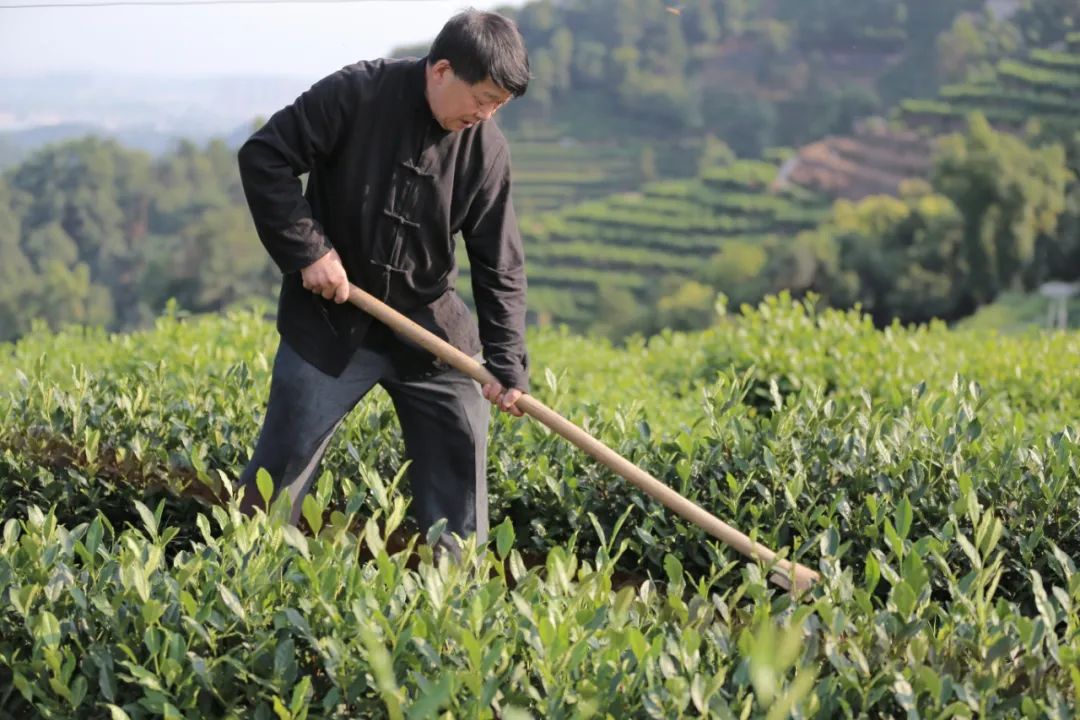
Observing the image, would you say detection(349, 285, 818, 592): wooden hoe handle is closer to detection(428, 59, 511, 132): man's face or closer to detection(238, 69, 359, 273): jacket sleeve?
detection(238, 69, 359, 273): jacket sleeve

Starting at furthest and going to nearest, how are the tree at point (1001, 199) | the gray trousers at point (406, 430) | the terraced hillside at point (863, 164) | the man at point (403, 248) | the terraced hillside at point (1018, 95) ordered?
1. the terraced hillside at point (863, 164)
2. the terraced hillside at point (1018, 95)
3. the tree at point (1001, 199)
4. the gray trousers at point (406, 430)
5. the man at point (403, 248)

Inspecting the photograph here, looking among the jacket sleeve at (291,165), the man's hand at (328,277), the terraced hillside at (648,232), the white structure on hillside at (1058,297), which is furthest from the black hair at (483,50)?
the terraced hillside at (648,232)

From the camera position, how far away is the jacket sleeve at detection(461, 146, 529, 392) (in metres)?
3.38

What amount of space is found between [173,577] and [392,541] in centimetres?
124

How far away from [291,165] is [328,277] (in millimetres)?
291

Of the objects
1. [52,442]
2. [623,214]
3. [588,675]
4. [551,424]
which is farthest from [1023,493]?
[623,214]

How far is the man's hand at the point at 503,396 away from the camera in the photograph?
3.35 metres

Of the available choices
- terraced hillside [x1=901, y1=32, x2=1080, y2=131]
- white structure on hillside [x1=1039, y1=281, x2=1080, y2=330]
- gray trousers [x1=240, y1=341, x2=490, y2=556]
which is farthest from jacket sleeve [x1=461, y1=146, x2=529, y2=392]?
terraced hillside [x1=901, y1=32, x2=1080, y2=131]

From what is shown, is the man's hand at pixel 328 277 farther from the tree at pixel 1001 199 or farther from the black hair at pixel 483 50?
the tree at pixel 1001 199

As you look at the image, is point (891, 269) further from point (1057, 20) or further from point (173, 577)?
point (173, 577)

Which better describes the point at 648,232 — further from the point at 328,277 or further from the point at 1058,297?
the point at 328,277

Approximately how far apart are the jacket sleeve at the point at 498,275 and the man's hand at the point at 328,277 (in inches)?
14.7

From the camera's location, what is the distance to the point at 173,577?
271 cm

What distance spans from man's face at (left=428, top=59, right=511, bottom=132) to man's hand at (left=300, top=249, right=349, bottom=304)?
1.42ft
